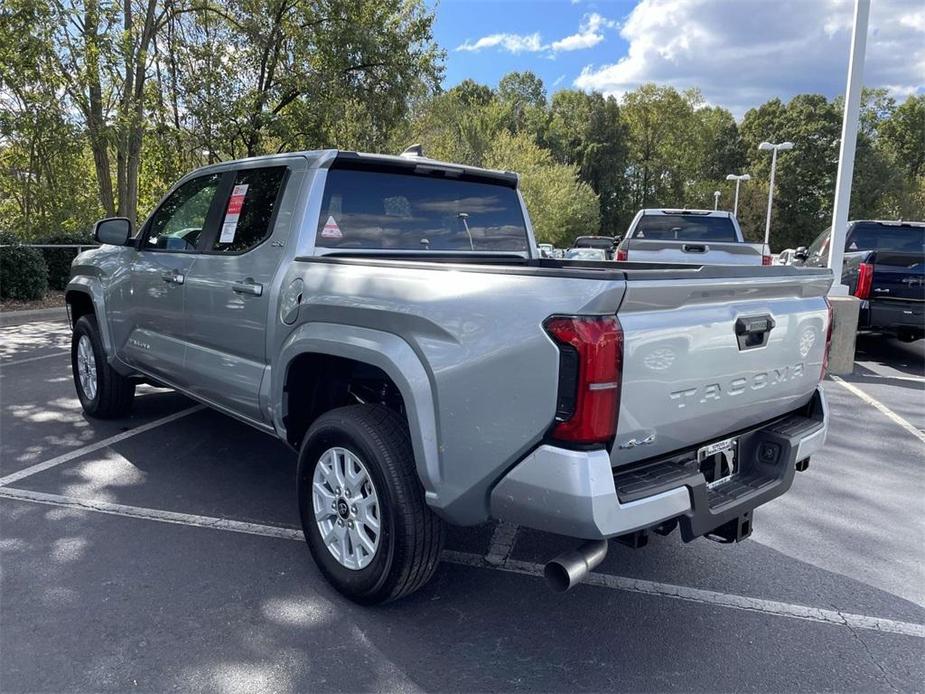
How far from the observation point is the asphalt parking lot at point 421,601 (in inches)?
103

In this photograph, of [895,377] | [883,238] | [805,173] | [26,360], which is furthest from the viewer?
[805,173]

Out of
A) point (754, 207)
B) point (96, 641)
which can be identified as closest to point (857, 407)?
point (96, 641)

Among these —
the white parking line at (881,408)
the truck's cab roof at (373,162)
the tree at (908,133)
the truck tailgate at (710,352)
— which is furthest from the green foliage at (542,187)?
the tree at (908,133)

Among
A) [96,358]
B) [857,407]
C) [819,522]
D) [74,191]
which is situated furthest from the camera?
[74,191]

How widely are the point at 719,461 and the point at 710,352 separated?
Result: 0.55 meters

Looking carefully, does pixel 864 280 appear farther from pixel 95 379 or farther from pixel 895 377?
pixel 95 379

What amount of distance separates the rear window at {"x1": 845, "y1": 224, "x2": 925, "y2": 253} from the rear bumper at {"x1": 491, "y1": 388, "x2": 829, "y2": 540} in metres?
10.0

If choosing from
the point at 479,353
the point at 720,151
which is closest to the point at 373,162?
the point at 479,353

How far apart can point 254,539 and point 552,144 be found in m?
63.9

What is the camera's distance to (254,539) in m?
3.67

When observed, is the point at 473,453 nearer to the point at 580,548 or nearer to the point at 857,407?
the point at 580,548

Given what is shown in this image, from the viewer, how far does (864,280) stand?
9.28 m

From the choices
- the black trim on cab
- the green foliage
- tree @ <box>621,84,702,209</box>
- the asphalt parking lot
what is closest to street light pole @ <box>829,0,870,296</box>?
the asphalt parking lot

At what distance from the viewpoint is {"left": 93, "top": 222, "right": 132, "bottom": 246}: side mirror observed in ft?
15.7
